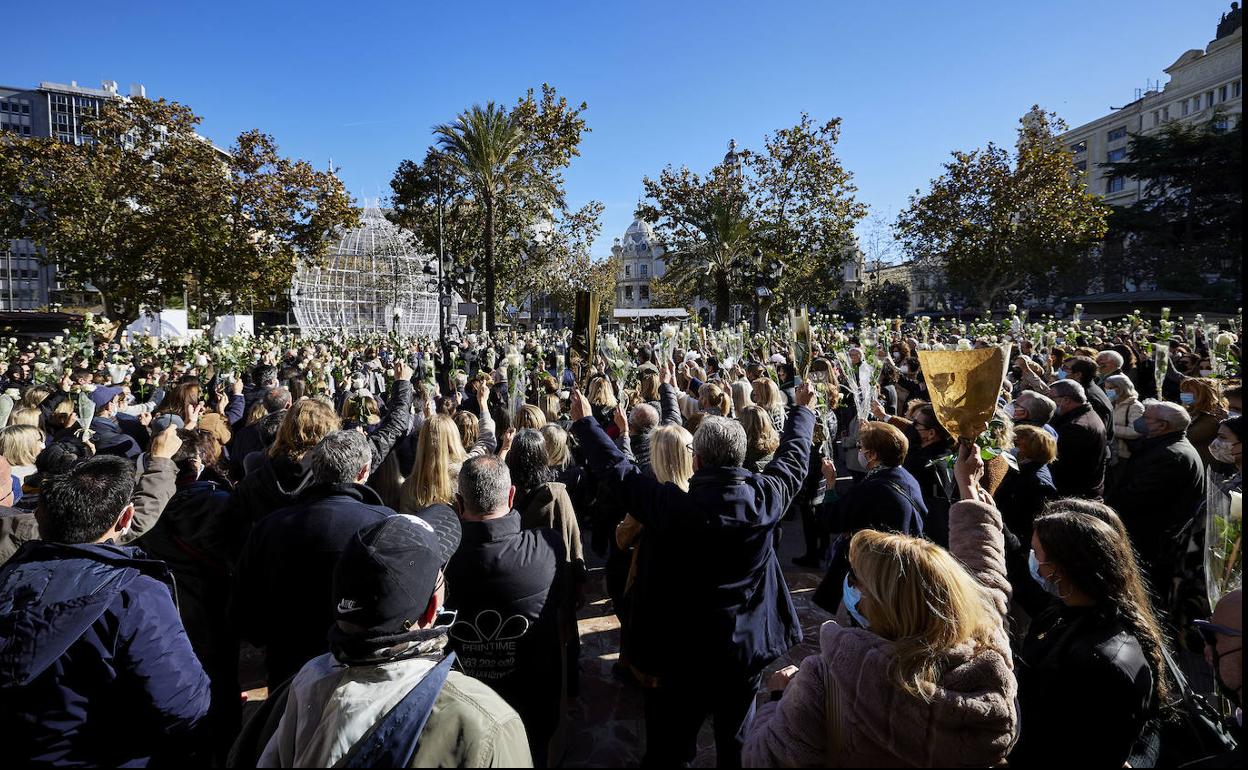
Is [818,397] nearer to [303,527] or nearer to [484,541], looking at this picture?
[484,541]

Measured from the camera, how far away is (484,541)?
105 inches

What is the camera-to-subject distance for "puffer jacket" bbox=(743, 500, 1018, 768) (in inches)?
65.0

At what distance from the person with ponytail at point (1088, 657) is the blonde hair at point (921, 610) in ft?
1.25

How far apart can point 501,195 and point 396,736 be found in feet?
94.5

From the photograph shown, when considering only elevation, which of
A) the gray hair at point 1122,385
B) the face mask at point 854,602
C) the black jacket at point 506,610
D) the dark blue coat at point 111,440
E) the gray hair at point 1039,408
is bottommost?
the black jacket at point 506,610

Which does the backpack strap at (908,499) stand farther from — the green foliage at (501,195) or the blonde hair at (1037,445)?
the green foliage at (501,195)

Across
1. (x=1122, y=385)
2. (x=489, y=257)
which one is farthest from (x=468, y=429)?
(x=489, y=257)

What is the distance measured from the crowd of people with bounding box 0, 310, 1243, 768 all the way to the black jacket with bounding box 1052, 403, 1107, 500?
0.8 inches

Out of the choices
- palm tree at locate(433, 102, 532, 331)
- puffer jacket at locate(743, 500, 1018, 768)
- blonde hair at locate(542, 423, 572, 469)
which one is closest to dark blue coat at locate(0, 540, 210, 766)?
puffer jacket at locate(743, 500, 1018, 768)

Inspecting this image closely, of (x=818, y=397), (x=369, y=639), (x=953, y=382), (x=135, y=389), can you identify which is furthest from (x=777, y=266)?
(x=369, y=639)

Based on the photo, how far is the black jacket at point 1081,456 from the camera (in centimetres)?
482

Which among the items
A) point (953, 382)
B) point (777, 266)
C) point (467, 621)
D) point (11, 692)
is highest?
point (777, 266)

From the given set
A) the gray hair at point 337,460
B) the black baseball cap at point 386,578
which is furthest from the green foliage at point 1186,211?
the black baseball cap at point 386,578

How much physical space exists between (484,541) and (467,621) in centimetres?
34
